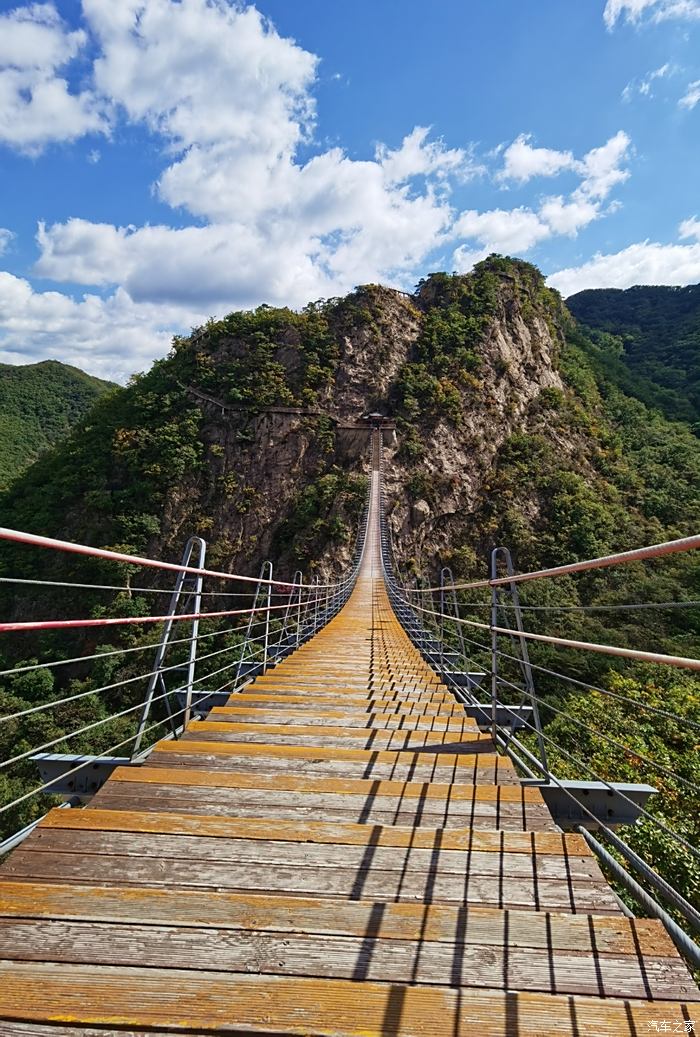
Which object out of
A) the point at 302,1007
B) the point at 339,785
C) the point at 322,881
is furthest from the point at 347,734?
the point at 302,1007

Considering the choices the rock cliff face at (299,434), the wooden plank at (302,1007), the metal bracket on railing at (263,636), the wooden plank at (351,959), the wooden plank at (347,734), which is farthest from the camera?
the rock cliff face at (299,434)

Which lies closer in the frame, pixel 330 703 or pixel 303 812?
pixel 303 812

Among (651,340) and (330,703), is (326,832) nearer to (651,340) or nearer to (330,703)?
(330,703)

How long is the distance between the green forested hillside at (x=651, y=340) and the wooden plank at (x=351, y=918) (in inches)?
2153

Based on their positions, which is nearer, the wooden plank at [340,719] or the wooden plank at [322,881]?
the wooden plank at [322,881]

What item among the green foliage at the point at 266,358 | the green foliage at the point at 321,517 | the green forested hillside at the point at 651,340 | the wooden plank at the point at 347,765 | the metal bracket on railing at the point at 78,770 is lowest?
the metal bracket on railing at the point at 78,770

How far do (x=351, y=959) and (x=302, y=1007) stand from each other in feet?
0.58

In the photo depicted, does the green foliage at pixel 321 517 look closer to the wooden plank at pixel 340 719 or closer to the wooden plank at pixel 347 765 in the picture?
the wooden plank at pixel 340 719

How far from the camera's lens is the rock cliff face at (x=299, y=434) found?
29578 millimetres

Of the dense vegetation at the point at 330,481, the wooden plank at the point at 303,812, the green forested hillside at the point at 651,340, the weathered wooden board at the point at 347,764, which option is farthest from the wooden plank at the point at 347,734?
the green forested hillside at the point at 651,340

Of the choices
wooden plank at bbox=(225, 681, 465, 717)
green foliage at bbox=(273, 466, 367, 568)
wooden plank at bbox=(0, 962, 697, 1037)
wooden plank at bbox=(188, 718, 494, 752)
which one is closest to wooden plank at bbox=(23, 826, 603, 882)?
wooden plank at bbox=(0, 962, 697, 1037)

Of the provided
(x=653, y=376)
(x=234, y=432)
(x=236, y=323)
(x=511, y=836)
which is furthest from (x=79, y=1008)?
(x=653, y=376)

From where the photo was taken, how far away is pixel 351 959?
1.23 metres

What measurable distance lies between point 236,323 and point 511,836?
134 feet
